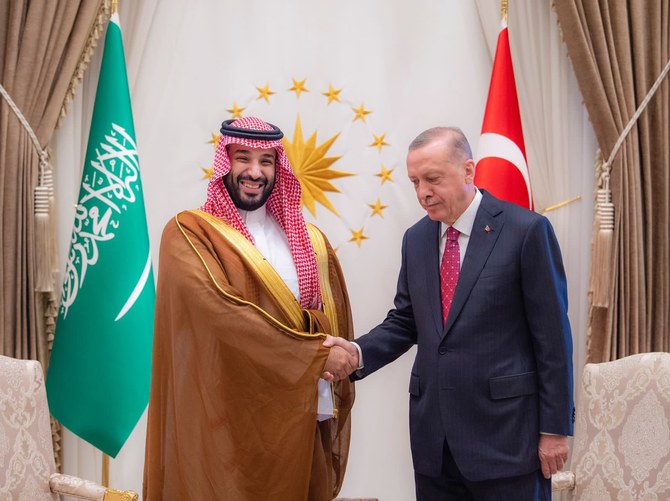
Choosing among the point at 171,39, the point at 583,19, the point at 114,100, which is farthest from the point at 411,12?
the point at 114,100

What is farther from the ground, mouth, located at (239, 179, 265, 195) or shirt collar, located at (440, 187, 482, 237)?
mouth, located at (239, 179, 265, 195)

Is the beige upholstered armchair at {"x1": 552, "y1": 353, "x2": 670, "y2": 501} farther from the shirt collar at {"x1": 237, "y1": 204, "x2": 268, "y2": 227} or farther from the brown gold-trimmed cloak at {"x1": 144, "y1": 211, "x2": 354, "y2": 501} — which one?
the shirt collar at {"x1": 237, "y1": 204, "x2": 268, "y2": 227}

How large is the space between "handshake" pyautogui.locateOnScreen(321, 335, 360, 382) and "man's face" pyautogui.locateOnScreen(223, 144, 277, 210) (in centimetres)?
58

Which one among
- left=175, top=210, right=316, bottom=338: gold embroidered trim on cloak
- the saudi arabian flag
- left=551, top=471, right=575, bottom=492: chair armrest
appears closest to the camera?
left=175, top=210, right=316, bottom=338: gold embroidered trim on cloak

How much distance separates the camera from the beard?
2.96 meters

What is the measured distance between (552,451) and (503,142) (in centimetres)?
180

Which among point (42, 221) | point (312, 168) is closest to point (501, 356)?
point (312, 168)

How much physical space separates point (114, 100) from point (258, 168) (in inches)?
49.2

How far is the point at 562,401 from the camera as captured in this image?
2.52 m

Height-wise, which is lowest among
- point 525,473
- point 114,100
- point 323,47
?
point 525,473

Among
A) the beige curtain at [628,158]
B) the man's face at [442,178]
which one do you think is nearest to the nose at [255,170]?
the man's face at [442,178]

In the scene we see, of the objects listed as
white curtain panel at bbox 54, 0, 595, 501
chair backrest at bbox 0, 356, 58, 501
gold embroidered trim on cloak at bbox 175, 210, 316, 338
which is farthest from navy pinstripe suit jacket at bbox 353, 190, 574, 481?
white curtain panel at bbox 54, 0, 595, 501

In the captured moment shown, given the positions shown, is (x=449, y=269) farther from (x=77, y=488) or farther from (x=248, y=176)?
(x=77, y=488)

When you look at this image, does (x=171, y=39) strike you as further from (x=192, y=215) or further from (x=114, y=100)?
(x=192, y=215)
